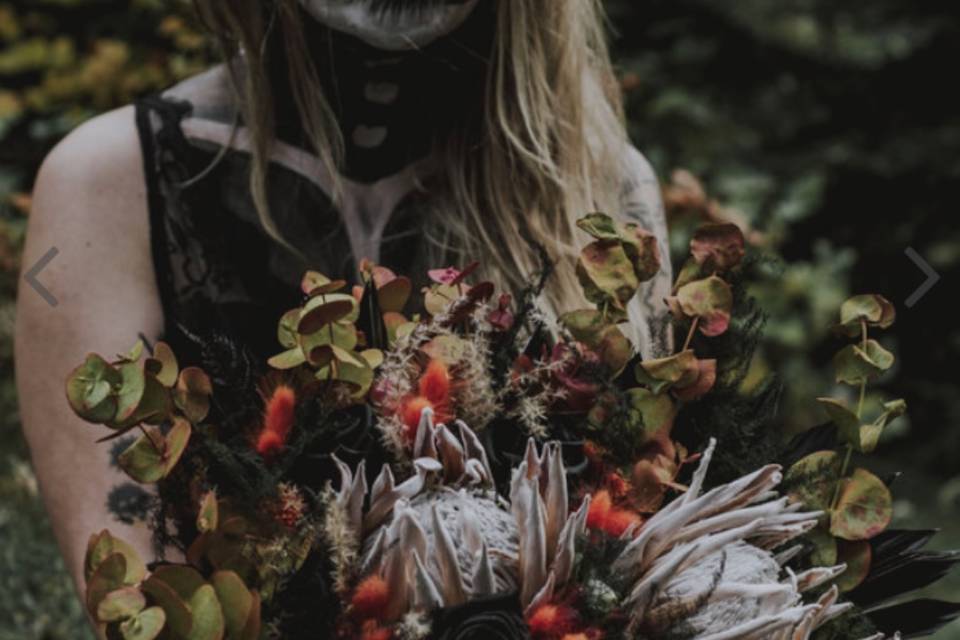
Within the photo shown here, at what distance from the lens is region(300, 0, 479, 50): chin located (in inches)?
68.0

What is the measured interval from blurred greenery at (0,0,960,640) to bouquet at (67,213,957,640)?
1181 mm

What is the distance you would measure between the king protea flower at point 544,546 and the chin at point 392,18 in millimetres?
761

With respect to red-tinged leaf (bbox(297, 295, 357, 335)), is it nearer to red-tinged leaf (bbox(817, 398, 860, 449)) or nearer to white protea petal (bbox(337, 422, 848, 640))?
white protea petal (bbox(337, 422, 848, 640))

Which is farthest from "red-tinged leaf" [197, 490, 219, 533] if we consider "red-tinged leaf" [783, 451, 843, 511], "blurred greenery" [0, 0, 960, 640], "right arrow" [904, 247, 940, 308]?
"blurred greenery" [0, 0, 960, 640]

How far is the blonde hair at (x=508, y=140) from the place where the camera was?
184 cm

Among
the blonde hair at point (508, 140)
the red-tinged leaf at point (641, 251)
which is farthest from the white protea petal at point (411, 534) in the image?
the blonde hair at point (508, 140)

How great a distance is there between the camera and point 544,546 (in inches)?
42.6

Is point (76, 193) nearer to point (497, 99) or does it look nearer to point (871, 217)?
point (497, 99)

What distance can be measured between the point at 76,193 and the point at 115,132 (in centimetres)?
12

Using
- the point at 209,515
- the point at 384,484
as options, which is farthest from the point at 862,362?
the point at 209,515

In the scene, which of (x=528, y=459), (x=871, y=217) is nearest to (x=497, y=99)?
(x=528, y=459)

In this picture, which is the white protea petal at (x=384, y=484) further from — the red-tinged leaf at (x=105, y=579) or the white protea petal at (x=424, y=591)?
the red-tinged leaf at (x=105, y=579)

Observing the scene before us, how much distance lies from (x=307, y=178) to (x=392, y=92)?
0.17 m

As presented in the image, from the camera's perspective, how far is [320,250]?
1.91 m
